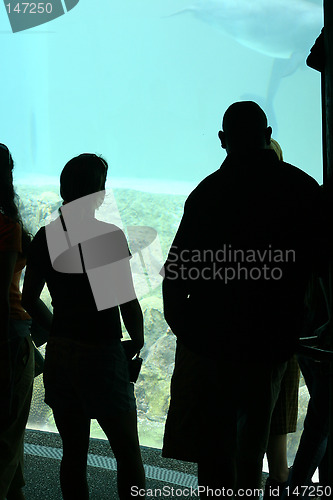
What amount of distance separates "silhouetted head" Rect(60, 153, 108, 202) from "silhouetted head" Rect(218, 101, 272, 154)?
383 millimetres

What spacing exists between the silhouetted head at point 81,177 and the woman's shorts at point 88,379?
38 centimetres

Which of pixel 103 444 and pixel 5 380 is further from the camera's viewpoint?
pixel 103 444

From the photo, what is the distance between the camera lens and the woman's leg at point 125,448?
1215 millimetres

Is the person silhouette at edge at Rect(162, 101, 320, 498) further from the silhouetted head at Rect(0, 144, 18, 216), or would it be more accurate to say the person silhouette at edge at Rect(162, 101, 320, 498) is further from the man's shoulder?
the silhouetted head at Rect(0, 144, 18, 216)

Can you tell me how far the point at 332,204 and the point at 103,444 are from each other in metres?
2.12

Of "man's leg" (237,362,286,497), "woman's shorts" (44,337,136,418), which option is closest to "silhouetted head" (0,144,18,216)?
"woman's shorts" (44,337,136,418)

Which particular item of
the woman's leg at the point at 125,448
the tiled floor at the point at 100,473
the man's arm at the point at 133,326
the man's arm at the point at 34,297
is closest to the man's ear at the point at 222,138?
the man's arm at the point at 133,326

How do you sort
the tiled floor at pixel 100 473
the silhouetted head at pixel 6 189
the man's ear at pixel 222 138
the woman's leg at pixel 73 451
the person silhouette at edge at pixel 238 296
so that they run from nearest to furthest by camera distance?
1. the person silhouette at edge at pixel 238 296
2. the man's ear at pixel 222 138
3. the woman's leg at pixel 73 451
4. the silhouetted head at pixel 6 189
5. the tiled floor at pixel 100 473

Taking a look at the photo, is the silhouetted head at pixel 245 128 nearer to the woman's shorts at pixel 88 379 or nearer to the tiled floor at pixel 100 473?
the woman's shorts at pixel 88 379

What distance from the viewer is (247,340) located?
98cm

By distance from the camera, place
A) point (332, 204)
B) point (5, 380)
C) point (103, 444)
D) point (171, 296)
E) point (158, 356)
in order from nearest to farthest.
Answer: point (332, 204) → point (171, 296) → point (5, 380) → point (103, 444) → point (158, 356)

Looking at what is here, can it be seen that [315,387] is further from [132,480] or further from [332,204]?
[132,480]

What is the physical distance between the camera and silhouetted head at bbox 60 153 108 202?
1.27m

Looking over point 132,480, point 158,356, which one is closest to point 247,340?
point 132,480
